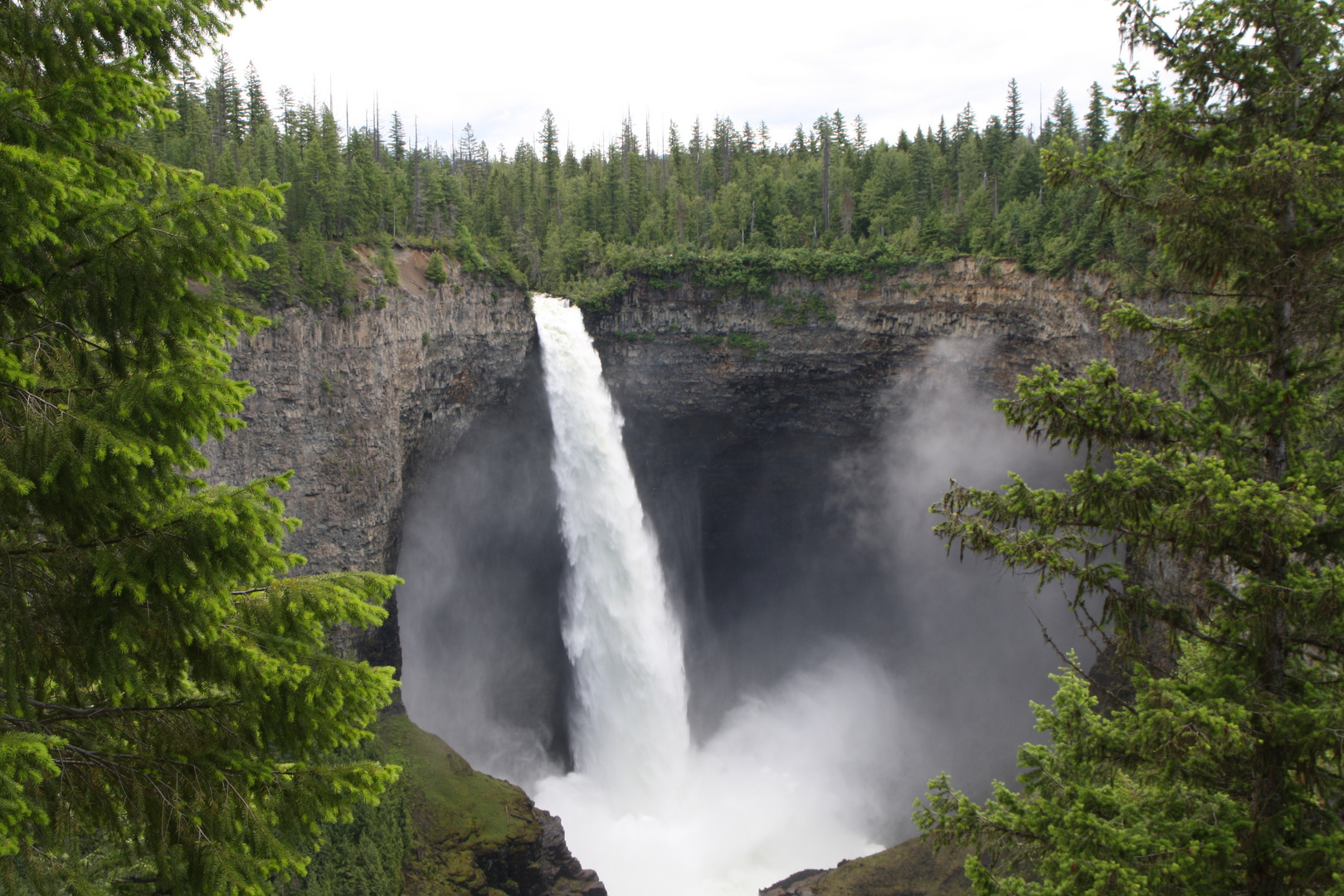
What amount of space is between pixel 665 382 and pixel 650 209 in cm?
2150

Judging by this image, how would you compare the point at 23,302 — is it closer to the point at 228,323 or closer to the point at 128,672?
the point at 228,323

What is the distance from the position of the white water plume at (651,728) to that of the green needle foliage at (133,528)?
89.1 feet

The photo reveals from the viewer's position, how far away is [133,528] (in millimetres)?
3824

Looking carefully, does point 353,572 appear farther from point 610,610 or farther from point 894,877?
point 610,610

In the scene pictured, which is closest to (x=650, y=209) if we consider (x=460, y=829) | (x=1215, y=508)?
(x=460, y=829)

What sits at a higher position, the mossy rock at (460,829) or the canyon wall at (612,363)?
the canyon wall at (612,363)

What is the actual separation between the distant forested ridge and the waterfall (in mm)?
7210

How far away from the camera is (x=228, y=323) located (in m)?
4.35

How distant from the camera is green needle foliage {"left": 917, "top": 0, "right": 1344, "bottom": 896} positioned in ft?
18.0

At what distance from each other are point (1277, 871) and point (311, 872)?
21.6m

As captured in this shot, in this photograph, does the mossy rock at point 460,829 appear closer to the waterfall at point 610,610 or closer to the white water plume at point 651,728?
the white water plume at point 651,728

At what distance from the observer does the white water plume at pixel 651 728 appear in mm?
29641

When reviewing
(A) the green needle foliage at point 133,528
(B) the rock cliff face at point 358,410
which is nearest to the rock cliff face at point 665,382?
(B) the rock cliff face at point 358,410

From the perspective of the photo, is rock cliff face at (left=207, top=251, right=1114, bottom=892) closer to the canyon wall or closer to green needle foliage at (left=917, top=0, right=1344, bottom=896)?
the canyon wall
